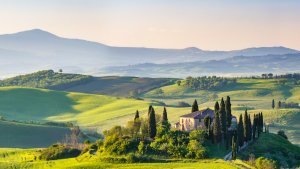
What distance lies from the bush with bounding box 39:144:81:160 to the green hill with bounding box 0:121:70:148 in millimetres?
51111

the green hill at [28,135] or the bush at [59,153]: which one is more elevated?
the bush at [59,153]

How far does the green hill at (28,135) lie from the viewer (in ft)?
502

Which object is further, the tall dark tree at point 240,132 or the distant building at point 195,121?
the distant building at point 195,121

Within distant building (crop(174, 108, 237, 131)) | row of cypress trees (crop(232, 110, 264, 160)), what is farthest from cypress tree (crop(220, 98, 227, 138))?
distant building (crop(174, 108, 237, 131))

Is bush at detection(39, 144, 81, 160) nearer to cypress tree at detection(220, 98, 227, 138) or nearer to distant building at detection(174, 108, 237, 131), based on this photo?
distant building at detection(174, 108, 237, 131)

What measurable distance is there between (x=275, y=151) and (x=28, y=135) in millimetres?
84252

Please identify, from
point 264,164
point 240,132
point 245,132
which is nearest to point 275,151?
point 245,132

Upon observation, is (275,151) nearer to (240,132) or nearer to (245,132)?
(245,132)

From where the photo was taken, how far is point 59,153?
99.5 meters

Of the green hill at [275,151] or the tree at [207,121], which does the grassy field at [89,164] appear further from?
the tree at [207,121]

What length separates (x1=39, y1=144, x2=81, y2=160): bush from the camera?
98688 millimetres

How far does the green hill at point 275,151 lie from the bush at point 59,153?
3095cm

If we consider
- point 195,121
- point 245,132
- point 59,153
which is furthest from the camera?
point 195,121

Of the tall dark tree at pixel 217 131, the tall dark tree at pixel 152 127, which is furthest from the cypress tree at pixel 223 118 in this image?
the tall dark tree at pixel 152 127
